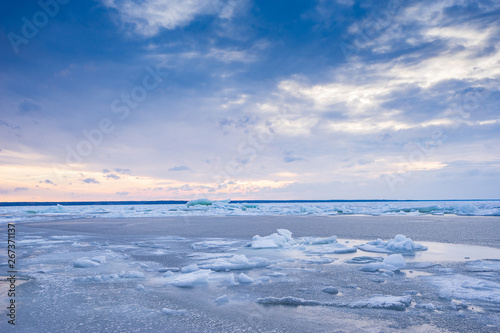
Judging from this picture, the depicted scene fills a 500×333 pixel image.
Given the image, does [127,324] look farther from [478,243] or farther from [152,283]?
[478,243]

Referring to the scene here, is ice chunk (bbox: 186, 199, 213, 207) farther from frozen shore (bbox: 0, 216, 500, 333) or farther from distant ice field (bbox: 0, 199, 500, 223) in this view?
frozen shore (bbox: 0, 216, 500, 333)

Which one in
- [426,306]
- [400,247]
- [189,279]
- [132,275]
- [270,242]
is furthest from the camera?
[270,242]

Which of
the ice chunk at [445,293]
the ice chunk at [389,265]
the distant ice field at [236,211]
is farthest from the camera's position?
the distant ice field at [236,211]

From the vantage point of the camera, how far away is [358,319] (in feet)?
9.58

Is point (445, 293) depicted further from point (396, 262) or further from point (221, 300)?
point (221, 300)

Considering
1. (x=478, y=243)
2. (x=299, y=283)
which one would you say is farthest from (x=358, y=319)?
(x=478, y=243)

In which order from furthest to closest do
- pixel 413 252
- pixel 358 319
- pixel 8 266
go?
1. pixel 413 252
2. pixel 8 266
3. pixel 358 319

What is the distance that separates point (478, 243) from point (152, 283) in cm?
785

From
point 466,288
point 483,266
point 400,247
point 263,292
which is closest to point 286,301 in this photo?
point 263,292

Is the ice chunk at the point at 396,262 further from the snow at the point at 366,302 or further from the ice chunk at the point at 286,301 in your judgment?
the ice chunk at the point at 286,301

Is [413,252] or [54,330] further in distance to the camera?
[413,252]

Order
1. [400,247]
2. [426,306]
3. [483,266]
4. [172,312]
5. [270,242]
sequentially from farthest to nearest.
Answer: [270,242] → [400,247] → [483,266] → [426,306] → [172,312]

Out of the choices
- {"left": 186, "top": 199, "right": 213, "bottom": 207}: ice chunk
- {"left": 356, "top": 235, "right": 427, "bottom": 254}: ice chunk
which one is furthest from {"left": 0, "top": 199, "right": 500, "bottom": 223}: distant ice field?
{"left": 356, "top": 235, "right": 427, "bottom": 254}: ice chunk

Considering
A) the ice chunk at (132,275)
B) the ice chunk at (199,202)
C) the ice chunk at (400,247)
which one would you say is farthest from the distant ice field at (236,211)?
the ice chunk at (132,275)
